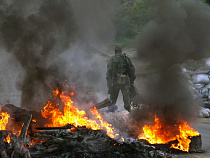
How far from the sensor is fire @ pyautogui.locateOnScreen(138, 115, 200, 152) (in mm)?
5444

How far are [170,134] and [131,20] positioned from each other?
60.8ft

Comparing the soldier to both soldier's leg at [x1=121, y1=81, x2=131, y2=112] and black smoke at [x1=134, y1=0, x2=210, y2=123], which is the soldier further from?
black smoke at [x1=134, y1=0, x2=210, y2=123]

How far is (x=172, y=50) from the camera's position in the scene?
973 centimetres

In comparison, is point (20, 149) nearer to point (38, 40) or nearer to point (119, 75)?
point (119, 75)

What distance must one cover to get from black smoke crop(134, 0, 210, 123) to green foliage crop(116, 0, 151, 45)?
838cm

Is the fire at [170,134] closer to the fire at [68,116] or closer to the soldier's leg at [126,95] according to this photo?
the fire at [68,116]

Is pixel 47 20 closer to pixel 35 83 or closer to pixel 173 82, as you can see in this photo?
pixel 35 83

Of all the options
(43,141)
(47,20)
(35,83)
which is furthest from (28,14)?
(43,141)

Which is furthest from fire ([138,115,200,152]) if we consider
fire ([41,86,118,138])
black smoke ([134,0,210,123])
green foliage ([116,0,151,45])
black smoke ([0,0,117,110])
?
green foliage ([116,0,151,45])

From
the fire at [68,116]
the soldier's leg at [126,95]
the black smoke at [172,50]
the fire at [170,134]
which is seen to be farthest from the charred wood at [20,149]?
the soldier's leg at [126,95]

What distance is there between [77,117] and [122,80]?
209 cm

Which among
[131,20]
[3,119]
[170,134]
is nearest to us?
[3,119]

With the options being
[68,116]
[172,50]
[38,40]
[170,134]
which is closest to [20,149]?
[68,116]

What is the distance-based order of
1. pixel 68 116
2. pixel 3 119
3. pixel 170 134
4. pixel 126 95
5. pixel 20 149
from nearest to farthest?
pixel 20 149 < pixel 3 119 < pixel 170 134 < pixel 68 116 < pixel 126 95
